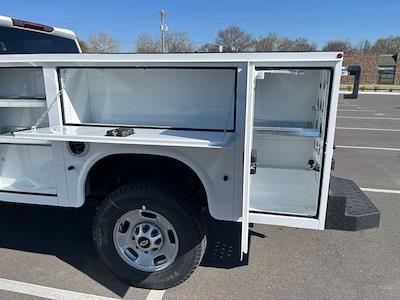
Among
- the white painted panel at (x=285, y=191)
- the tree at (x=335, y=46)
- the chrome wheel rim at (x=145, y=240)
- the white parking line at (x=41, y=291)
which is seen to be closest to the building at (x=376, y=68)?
the tree at (x=335, y=46)

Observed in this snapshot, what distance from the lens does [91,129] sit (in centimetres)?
296

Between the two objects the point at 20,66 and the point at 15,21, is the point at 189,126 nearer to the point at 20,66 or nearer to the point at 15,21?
the point at 20,66

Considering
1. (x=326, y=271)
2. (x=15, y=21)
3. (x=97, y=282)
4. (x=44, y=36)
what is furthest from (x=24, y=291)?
(x=44, y=36)

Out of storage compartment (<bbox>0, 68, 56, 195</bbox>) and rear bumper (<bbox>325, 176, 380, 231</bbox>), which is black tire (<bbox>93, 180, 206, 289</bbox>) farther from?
rear bumper (<bbox>325, 176, 380, 231</bbox>)

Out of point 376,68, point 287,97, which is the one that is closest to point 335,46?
point 287,97

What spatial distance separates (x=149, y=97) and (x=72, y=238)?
1.94m

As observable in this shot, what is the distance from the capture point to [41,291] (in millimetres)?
2963

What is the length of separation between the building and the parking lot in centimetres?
4215

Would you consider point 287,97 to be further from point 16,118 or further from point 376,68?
point 376,68

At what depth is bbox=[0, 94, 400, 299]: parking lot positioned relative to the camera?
9.68 feet

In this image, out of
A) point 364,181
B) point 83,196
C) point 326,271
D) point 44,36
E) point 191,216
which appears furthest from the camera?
point 364,181

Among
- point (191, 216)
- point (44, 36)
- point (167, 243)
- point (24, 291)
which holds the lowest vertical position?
point (24, 291)

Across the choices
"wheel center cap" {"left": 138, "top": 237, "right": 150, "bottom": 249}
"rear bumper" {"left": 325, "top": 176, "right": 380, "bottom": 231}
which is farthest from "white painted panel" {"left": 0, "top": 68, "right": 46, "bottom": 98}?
"rear bumper" {"left": 325, "top": 176, "right": 380, "bottom": 231}

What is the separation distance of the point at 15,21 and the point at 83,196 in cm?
242
